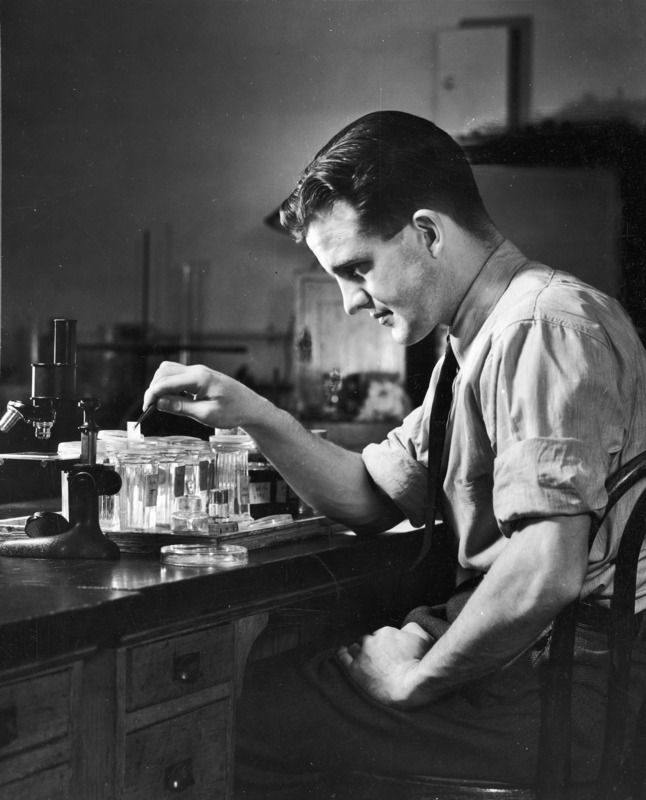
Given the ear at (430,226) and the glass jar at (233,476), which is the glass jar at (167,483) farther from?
the ear at (430,226)

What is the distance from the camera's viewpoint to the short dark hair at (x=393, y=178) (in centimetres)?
154

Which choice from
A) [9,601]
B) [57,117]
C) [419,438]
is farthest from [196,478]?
[57,117]

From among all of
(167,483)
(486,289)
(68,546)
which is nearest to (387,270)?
(486,289)

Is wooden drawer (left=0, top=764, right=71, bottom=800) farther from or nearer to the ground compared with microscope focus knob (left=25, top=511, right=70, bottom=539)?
nearer to the ground

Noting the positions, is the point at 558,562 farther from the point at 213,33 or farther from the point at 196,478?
the point at 213,33

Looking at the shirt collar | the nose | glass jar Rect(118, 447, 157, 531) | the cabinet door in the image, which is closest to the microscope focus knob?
glass jar Rect(118, 447, 157, 531)

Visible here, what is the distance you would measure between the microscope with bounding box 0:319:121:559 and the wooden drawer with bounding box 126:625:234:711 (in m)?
0.21

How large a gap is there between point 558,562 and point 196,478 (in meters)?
0.81

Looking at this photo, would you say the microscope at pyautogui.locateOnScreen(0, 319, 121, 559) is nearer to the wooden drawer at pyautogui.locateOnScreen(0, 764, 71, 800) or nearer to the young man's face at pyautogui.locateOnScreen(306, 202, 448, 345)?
the wooden drawer at pyautogui.locateOnScreen(0, 764, 71, 800)

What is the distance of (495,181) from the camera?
199 cm

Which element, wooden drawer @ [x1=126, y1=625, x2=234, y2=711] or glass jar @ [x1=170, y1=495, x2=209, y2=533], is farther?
glass jar @ [x1=170, y1=495, x2=209, y2=533]

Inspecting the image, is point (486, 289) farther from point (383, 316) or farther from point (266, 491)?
point (266, 491)

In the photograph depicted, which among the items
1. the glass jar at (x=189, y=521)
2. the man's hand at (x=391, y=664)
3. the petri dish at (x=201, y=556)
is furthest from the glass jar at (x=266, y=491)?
the man's hand at (x=391, y=664)

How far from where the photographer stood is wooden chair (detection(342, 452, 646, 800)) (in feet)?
4.02
